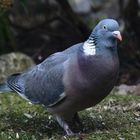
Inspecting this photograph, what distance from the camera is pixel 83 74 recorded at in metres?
4.71

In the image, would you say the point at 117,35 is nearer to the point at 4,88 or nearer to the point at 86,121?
the point at 86,121

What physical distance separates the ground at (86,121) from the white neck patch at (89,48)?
0.73m

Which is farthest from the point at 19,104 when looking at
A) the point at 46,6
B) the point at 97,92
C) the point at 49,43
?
the point at 46,6

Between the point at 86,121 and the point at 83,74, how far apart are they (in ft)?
3.06

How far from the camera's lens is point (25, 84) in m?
5.32

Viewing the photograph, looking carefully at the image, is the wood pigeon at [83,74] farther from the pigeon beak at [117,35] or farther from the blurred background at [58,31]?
the blurred background at [58,31]

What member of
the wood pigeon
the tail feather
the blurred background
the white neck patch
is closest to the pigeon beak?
the wood pigeon

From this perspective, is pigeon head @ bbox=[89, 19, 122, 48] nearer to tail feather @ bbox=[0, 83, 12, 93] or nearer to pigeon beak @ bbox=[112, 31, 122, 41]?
pigeon beak @ bbox=[112, 31, 122, 41]

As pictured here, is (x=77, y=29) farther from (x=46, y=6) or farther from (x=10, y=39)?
(x=46, y=6)

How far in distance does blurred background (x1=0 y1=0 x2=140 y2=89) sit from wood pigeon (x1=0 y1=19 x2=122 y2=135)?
8.77ft

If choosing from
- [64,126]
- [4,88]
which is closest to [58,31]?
[4,88]

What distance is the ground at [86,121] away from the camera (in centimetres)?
509

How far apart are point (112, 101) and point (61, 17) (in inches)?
121

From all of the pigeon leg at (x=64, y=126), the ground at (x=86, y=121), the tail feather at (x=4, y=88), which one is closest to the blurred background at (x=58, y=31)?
the ground at (x=86, y=121)
